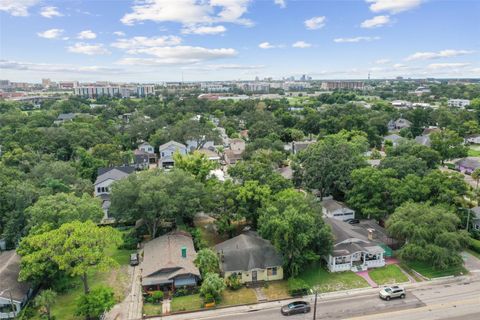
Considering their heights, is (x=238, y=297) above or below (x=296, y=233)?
below

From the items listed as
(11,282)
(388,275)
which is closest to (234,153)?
(388,275)

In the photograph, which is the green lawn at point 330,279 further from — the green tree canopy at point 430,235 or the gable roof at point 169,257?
the gable roof at point 169,257

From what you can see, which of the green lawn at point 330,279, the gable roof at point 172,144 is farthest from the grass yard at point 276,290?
the gable roof at point 172,144

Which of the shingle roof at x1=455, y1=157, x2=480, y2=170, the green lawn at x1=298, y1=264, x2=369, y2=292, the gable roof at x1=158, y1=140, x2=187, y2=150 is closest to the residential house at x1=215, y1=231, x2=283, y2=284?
the green lawn at x1=298, y1=264, x2=369, y2=292

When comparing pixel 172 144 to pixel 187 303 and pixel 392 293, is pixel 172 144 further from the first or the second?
pixel 392 293

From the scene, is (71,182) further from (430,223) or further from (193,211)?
(430,223)

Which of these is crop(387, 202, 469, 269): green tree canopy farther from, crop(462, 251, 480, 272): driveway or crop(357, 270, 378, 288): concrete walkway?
crop(357, 270, 378, 288): concrete walkway
